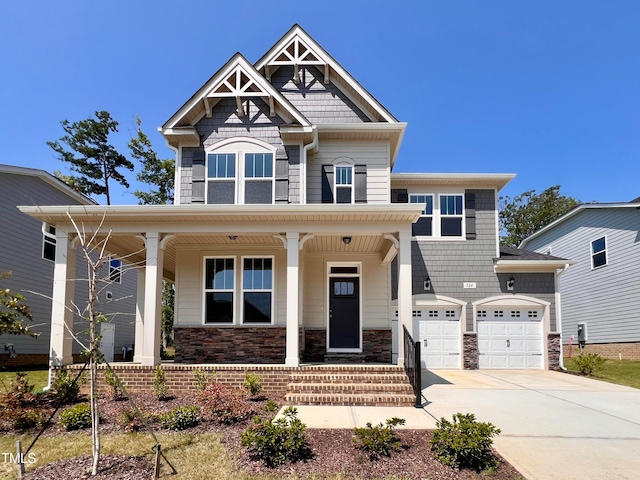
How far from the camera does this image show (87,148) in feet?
88.1

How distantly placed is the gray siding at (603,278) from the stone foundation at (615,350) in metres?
0.19

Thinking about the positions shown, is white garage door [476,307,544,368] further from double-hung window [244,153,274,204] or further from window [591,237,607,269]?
double-hung window [244,153,274,204]

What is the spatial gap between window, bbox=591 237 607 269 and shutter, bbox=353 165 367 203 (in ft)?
38.5

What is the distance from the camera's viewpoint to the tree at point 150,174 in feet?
86.6

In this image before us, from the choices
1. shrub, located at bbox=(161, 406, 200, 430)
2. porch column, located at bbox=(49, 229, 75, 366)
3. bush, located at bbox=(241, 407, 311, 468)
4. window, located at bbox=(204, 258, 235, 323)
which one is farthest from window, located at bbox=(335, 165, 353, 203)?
bush, located at bbox=(241, 407, 311, 468)

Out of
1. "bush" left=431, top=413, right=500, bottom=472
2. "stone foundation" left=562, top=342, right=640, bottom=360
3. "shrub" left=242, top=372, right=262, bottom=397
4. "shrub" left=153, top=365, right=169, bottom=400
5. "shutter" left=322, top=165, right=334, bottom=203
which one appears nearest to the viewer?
"bush" left=431, top=413, right=500, bottom=472

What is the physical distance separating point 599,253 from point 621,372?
6.19 metres

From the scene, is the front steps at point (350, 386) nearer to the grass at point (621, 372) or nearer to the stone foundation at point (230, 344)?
the stone foundation at point (230, 344)

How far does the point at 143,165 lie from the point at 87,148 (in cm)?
368

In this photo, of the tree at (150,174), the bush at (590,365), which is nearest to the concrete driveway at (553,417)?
the bush at (590,365)

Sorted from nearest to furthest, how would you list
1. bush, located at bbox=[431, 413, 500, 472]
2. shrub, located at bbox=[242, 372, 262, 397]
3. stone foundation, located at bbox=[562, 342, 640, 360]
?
bush, located at bbox=[431, 413, 500, 472] → shrub, located at bbox=[242, 372, 262, 397] → stone foundation, located at bbox=[562, 342, 640, 360]

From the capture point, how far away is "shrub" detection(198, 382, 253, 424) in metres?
6.46

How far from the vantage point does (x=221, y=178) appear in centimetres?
1141

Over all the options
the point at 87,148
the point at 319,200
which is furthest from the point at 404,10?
the point at 87,148
